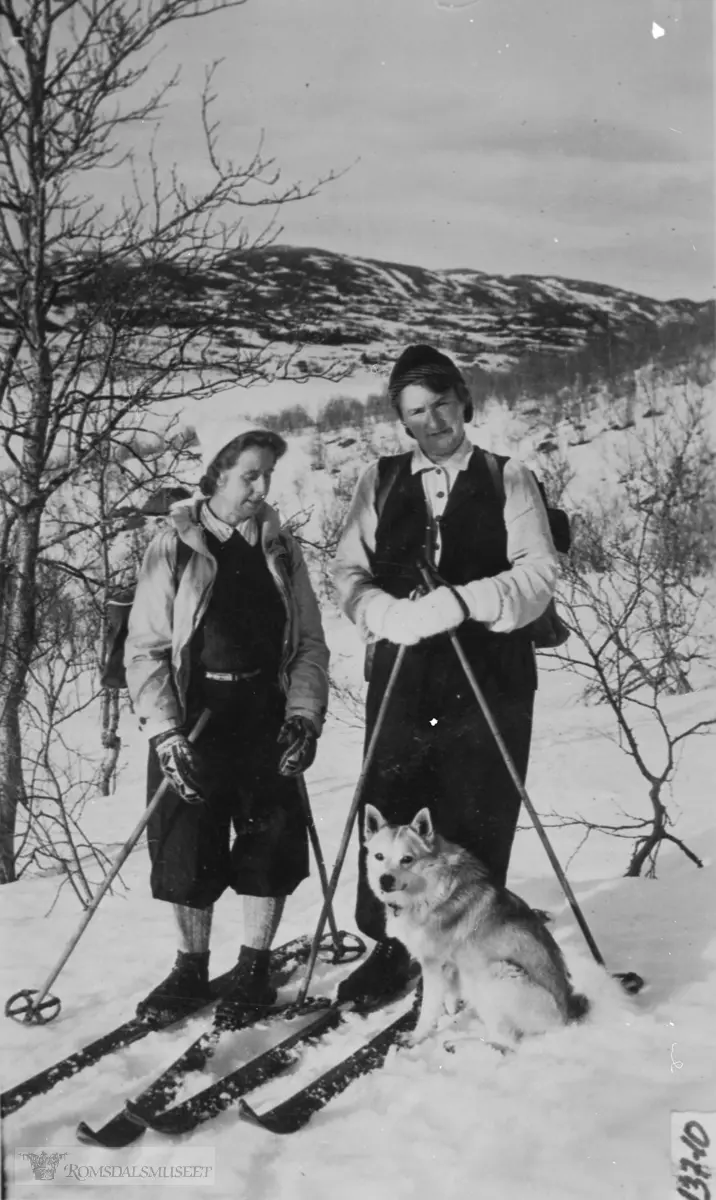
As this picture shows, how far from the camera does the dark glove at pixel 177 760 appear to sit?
2717mm

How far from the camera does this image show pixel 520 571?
2.70 m

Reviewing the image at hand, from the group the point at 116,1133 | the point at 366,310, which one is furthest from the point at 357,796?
the point at 366,310

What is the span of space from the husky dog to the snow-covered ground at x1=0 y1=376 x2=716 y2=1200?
7 cm

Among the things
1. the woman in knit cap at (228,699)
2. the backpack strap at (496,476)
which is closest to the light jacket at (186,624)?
the woman in knit cap at (228,699)

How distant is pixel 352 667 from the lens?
2.82 m

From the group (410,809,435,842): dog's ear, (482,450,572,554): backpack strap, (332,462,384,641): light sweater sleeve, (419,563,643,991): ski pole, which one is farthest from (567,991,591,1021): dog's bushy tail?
(482,450,572,554): backpack strap

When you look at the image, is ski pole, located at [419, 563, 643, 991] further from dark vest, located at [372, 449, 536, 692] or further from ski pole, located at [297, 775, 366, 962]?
ski pole, located at [297, 775, 366, 962]

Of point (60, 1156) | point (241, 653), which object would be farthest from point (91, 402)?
point (60, 1156)

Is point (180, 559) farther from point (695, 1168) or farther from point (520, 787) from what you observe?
point (695, 1168)

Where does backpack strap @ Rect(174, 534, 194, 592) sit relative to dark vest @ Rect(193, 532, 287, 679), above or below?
above

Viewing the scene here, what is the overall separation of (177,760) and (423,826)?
0.75 m

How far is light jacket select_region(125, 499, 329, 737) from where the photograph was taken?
8.95 ft

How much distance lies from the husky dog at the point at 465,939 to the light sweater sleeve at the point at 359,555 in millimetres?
623

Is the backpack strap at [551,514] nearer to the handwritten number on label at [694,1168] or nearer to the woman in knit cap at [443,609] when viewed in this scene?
the woman in knit cap at [443,609]
